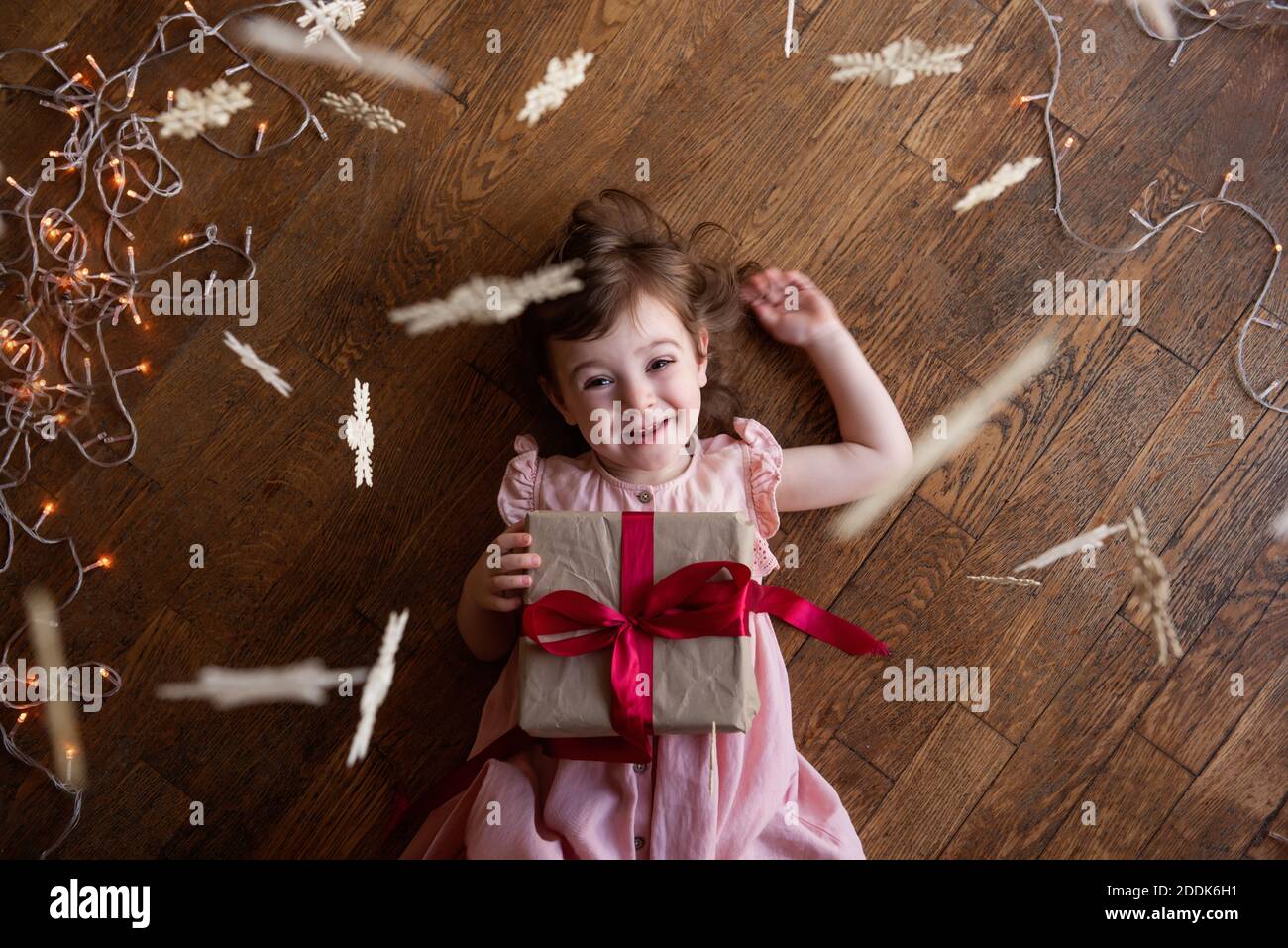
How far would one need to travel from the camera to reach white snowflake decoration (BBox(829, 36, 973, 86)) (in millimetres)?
1354

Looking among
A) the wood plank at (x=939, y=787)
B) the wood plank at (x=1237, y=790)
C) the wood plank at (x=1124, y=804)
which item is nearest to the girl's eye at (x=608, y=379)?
the wood plank at (x=939, y=787)

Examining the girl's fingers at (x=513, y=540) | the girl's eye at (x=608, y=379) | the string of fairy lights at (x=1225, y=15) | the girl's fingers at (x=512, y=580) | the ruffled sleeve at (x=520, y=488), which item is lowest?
the girl's fingers at (x=512, y=580)

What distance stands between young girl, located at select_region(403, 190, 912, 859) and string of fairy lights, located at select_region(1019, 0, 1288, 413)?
35cm

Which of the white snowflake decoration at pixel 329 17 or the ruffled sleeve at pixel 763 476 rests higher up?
the white snowflake decoration at pixel 329 17

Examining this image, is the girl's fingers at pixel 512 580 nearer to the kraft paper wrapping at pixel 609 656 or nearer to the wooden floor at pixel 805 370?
the kraft paper wrapping at pixel 609 656

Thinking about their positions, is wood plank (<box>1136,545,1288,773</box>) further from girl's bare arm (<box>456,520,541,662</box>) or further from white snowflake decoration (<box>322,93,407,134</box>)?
white snowflake decoration (<box>322,93,407,134</box>)

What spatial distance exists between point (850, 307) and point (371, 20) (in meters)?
0.75

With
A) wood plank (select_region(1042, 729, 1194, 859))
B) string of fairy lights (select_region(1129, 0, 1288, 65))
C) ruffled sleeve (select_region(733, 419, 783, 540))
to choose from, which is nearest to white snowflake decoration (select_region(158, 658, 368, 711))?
ruffled sleeve (select_region(733, 419, 783, 540))

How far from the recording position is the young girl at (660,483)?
1186mm

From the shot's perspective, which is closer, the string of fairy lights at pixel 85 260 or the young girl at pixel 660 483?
the young girl at pixel 660 483

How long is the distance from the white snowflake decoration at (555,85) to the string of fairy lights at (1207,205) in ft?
1.95

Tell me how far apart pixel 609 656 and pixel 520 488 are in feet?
0.85

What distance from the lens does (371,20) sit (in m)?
1.36
